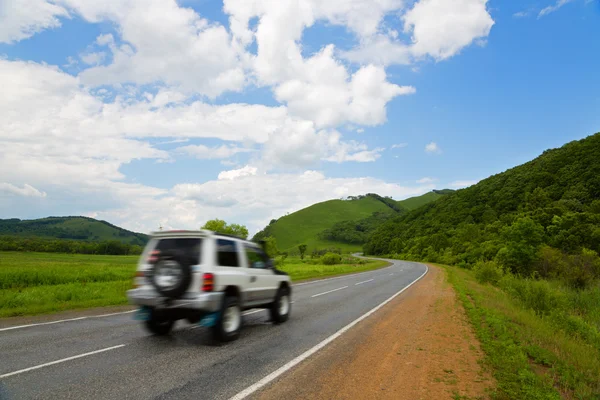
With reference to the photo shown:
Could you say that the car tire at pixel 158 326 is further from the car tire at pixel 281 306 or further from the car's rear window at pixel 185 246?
the car tire at pixel 281 306

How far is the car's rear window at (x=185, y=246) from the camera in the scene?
282 inches

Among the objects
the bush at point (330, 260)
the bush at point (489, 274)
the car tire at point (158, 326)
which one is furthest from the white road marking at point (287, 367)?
the bush at point (330, 260)

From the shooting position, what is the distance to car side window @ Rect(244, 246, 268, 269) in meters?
8.69

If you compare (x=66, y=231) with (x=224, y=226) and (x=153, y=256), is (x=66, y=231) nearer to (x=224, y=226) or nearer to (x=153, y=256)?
(x=224, y=226)

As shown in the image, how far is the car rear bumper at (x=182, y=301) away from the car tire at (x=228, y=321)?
0.22 metres

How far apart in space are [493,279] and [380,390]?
28.6 m

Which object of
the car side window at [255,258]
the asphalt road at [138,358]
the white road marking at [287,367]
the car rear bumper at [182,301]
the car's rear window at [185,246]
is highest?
the car's rear window at [185,246]

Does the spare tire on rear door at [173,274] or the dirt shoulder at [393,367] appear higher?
the spare tire on rear door at [173,274]

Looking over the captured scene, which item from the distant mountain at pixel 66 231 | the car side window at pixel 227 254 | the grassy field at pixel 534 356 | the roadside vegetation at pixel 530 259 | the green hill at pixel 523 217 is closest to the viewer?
the grassy field at pixel 534 356

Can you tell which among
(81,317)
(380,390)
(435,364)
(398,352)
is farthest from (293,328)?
(81,317)

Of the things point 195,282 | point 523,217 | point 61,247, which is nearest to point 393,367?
point 195,282

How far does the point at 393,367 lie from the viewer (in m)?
6.04

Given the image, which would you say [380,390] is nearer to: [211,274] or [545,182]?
[211,274]

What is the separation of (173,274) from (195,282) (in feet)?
1.47
